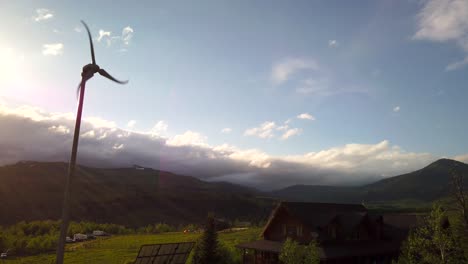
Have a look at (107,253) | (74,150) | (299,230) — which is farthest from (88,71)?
(107,253)

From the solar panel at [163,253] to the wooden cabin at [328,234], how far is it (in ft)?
28.2

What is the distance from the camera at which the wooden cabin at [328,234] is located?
4203 centimetres

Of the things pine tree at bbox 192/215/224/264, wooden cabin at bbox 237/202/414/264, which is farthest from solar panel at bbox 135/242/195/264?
wooden cabin at bbox 237/202/414/264

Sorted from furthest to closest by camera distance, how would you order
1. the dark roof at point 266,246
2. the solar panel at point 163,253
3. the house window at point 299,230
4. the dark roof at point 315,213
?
the house window at point 299,230
the dark roof at point 315,213
the dark roof at point 266,246
the solar panel at point 163,253

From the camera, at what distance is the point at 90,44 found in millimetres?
20484

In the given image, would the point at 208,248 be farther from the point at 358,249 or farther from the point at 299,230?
the point at 358,249

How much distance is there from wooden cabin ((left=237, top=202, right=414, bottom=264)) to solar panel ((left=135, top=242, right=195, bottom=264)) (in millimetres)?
8591

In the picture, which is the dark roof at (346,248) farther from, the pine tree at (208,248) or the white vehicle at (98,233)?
the white vehicle at (98,233)

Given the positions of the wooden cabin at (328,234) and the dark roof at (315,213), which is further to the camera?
the dark roof at (315,213)

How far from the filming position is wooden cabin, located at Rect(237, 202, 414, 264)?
138 ft

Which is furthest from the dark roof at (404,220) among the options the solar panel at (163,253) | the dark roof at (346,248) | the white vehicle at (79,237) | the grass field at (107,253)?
the white vehicle at (79,237)

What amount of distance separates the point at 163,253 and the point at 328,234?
64.3 ft

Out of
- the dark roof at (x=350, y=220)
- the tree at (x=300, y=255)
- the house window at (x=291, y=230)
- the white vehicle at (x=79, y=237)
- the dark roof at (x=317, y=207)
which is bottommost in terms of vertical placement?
the white vehicle at (x=79, y=237)

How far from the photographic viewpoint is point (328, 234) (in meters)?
43.2
